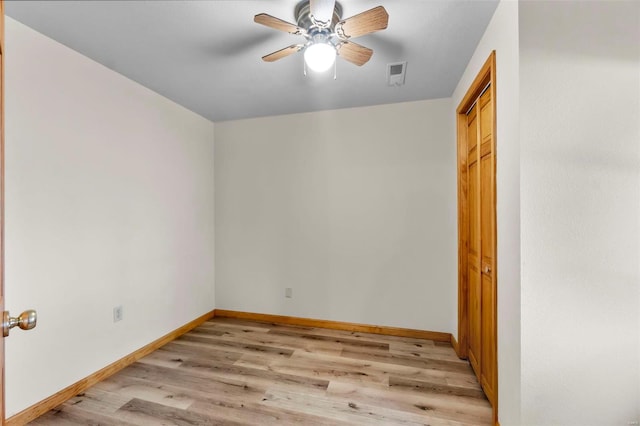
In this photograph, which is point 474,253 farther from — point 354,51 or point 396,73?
point 354,51

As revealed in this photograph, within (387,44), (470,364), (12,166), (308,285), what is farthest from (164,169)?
(470,364)

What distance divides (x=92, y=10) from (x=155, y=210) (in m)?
1.59

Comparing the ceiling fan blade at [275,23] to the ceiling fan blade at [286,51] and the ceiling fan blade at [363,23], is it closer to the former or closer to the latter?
the ceiling fan blade at [286,51]

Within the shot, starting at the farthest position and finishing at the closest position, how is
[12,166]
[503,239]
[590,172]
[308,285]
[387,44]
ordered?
1. [308,285]
2. [387,44]
3. [12,166]
4. [503,239]
5. [590,172]

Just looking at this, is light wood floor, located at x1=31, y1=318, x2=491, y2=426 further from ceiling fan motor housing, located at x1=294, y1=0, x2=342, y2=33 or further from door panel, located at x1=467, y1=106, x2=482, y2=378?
ceiling fan motor housing, located at x1=294, y1=0, x2=342, y2=33

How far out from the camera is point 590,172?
1293 millimetres

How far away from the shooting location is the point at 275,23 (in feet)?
4.86

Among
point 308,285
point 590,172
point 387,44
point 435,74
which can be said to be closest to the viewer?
point 590,172

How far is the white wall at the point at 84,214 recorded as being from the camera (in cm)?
173

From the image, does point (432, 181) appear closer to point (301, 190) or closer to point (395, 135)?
point (395, 135)

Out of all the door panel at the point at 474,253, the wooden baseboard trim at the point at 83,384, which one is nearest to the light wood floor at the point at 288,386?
the wooden baseboard trim at the point at 83,384

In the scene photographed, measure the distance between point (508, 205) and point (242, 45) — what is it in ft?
6.21

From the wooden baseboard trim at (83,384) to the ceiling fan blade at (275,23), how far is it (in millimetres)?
2623

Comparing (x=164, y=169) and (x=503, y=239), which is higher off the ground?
(x=164, y=169)
